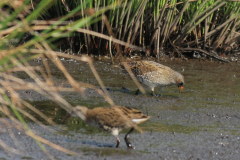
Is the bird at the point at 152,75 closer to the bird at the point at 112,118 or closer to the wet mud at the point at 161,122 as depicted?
the wet mud at the point at 161,122

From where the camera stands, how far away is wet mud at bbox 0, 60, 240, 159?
15.4 feet

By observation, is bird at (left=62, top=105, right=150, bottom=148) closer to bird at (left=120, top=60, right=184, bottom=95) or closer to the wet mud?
the wet mud

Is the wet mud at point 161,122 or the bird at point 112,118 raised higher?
the bird at point 112,118

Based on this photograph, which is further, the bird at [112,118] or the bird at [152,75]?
the bird at [152,75]

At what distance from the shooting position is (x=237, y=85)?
9.13 metres

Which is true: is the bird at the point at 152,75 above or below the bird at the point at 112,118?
below

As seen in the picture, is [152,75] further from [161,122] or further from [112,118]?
[112,118]

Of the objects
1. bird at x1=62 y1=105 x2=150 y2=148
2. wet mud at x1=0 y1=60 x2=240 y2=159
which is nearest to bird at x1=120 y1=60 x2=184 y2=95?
wet mud at x1=0 y1=60 x2=240 y2=159

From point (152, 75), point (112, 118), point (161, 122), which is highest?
point (112, 118)

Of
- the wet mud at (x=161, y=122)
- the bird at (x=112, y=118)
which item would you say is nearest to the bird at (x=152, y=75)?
the wet mud at (x=161, y=122)

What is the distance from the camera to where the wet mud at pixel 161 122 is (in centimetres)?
470

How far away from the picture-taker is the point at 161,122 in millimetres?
6027

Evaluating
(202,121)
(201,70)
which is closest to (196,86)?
(201,70)

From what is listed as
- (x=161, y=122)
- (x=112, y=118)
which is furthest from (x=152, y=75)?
(x=112, y=118)
